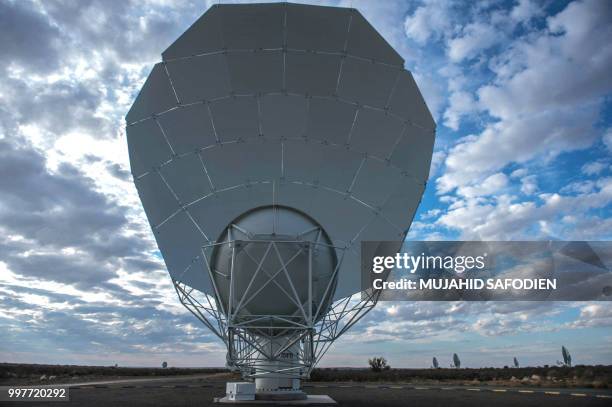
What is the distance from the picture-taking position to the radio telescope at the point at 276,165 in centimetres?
1678

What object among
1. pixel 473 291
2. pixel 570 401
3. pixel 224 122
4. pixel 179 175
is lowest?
pixel 570 401

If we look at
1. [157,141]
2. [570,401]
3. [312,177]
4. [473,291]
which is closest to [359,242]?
[312,177]

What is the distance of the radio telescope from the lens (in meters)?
16.8

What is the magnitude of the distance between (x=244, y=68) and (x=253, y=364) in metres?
9.94

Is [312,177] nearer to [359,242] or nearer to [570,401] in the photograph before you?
[359,242]

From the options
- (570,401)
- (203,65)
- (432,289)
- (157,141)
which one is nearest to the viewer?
(203,65)

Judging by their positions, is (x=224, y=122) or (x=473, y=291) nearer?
(x=224, y=122)

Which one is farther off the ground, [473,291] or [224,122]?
[224,122]

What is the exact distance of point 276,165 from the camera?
18562 millimetres

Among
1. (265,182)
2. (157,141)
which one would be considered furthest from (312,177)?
(157,141)

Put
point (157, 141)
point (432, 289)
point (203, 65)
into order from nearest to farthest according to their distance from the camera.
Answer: point (203, 65) → point (157, 141) → point (432, 289)

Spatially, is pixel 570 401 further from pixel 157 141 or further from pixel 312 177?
pixel 157 141

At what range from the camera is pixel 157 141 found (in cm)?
→ 1816

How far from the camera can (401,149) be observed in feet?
60.5
